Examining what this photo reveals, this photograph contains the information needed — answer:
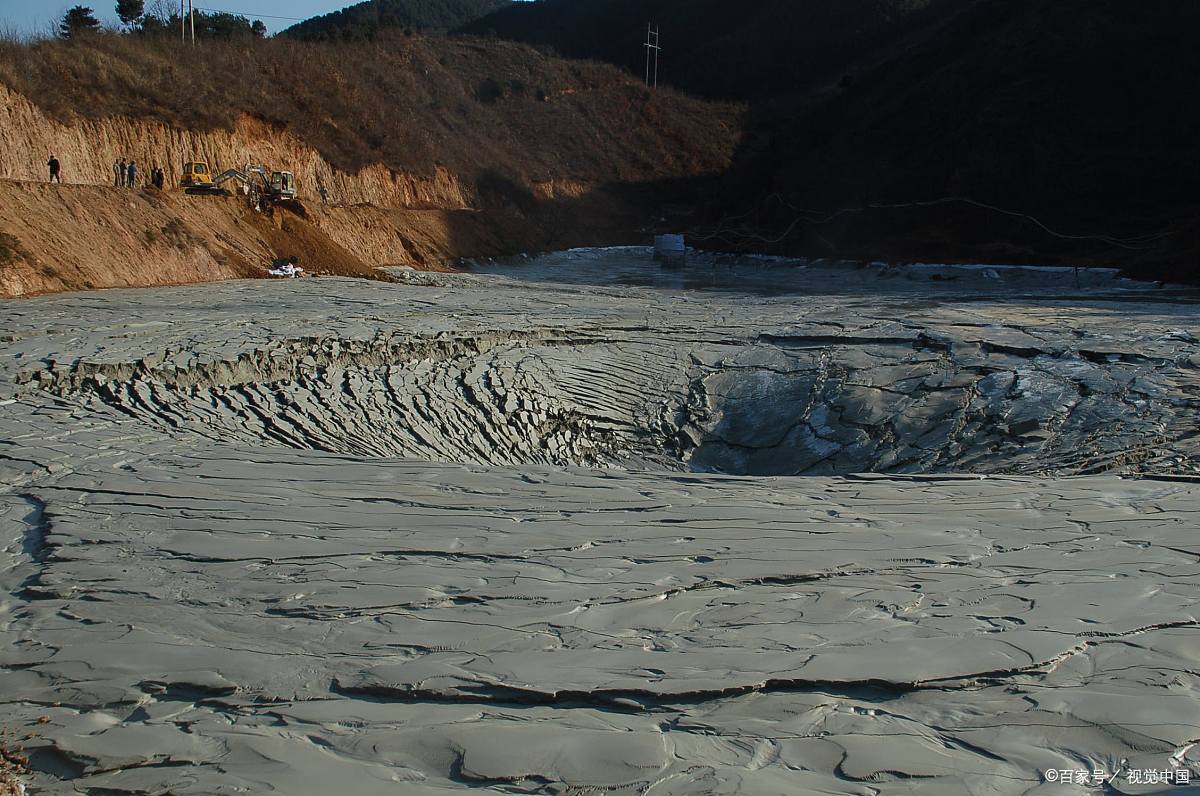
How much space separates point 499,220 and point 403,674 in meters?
33.1

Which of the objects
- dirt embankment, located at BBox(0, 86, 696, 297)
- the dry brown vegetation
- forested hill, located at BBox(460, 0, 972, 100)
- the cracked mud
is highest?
forested hill, located at BBox(460, 0, 972, 100)

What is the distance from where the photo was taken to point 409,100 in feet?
132

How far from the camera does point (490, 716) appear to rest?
2.82m

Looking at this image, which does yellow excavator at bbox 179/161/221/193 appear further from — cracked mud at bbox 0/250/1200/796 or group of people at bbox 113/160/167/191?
cracked mud at bbox 0/250/1200/796

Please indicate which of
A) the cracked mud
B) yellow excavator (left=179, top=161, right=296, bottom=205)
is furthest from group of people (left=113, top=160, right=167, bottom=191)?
the cracked mud

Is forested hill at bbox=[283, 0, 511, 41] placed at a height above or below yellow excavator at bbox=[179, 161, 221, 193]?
above

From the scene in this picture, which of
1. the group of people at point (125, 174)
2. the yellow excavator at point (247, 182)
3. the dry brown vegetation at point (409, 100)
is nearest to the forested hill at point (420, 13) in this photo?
the dry brown vegetation at point (409, 100)

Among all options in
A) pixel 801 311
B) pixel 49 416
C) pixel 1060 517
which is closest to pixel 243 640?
pixel 1060 517

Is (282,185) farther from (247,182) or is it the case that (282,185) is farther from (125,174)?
(125,174)

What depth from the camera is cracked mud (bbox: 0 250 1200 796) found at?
2637 millimetres

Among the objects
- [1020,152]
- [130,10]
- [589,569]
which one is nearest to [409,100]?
[130,10]

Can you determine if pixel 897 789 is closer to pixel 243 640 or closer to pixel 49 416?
pixel 243 640

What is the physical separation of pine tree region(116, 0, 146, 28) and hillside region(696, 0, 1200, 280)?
24.4 m

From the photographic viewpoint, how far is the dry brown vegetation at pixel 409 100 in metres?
21.3
